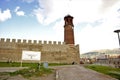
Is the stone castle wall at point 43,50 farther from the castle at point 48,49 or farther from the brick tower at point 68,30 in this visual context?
the brick tower at point 68,30

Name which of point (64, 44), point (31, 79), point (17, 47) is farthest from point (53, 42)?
point (31, 79)

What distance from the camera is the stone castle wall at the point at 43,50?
106 feet

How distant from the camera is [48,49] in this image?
3559cm

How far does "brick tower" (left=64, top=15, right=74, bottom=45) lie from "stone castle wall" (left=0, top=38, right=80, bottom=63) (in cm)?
219

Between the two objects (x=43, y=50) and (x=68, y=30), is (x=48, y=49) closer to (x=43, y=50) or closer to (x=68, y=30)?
(x=43, y=50)

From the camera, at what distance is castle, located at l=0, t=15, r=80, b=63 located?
32.3m

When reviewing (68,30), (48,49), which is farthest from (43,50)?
(68,30)

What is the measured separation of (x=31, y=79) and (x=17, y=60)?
80.7 feet

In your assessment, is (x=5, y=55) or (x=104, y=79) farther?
(x=5, y=55)

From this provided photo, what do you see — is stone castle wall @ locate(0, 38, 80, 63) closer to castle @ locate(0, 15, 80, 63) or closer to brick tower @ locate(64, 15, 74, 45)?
castle @ locate(0, 15, 80, 63)

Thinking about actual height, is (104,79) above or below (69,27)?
below

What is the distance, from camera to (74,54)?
37375 millimetres

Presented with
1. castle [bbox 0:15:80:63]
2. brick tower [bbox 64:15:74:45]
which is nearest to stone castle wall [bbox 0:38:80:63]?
castle [bbox 0:15:80:63]

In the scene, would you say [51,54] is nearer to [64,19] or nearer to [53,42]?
[53,42]
